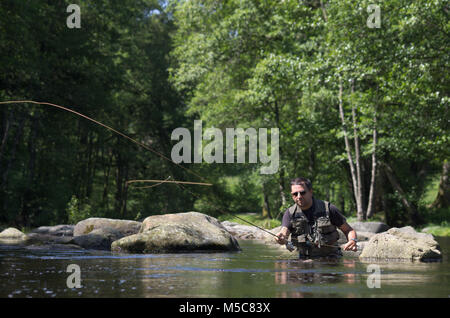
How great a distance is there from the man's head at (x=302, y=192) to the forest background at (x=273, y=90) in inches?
423

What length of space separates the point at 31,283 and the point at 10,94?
20978mm

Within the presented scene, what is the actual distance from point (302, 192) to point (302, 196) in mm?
101

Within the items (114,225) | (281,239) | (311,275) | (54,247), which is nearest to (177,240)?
(54,247)

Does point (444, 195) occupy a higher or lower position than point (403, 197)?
higher

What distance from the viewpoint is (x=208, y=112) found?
104 feet

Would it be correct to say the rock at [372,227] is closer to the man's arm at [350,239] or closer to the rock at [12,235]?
the rock at [12,235]

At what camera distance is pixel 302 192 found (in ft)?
28.0

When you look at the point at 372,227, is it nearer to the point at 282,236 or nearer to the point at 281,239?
the point at 282,236

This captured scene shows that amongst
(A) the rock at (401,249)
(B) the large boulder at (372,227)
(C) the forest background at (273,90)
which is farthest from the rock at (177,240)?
(B) the large boulder at (372,227)

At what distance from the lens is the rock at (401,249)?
1073 centimetres

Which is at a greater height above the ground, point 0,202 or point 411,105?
point 411,105

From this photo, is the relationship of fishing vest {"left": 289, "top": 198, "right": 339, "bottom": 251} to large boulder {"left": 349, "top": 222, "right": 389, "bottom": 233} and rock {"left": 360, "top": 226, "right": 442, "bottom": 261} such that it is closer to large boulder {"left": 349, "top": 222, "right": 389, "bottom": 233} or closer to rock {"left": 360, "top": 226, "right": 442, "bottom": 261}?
rock {"left": 360, "top": 226, "right": 442, "bottom": 261}
